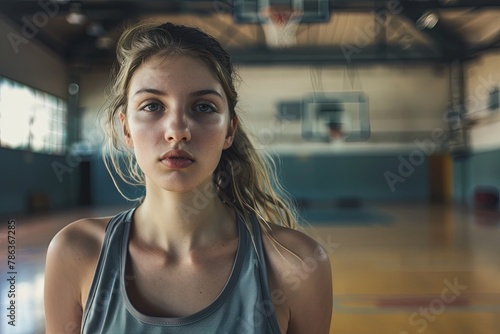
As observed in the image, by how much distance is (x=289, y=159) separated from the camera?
14648mm

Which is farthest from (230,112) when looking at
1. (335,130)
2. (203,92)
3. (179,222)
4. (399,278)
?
(335,130)

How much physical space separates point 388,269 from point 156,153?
165 inches

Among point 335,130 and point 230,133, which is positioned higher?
point 335,130

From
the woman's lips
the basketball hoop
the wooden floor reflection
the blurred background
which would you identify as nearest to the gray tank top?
the woman's lips

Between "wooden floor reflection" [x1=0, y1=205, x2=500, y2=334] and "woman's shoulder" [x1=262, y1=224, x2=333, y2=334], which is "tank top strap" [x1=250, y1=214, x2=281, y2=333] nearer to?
"woman's shoulder" [x1=262, y1=224, x2=333, y2=334]

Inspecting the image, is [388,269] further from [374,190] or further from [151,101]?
[374,190]

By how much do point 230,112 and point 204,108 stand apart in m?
0.15

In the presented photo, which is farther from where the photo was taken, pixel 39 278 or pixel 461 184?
pixel 461 184

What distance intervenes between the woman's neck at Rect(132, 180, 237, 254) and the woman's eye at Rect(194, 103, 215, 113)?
18 cm

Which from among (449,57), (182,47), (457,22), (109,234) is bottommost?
(109,234)

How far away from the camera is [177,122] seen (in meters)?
0.97

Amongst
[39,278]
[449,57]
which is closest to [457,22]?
[449,57]

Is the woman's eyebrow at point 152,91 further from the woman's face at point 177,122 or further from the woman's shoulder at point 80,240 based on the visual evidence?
the woman's shoulder at point 80,240

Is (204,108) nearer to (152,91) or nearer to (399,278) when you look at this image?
(152,91)
